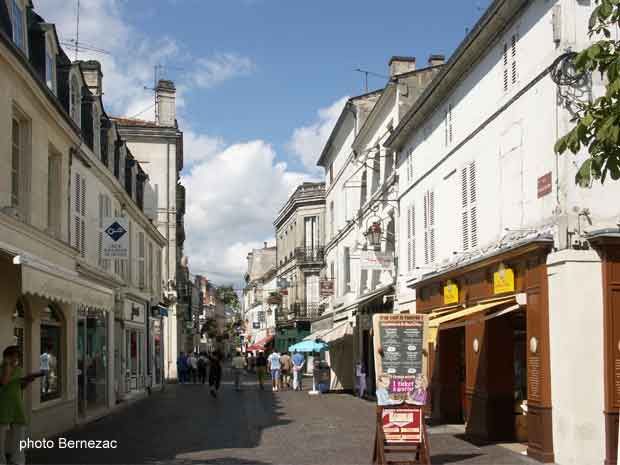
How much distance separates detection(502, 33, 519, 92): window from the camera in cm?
1520

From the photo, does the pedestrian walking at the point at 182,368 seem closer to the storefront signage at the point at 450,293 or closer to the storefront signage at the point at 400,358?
the storefront signage at the point at 450,293

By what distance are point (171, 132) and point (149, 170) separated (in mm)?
2257

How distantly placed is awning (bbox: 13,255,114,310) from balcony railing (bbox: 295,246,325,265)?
130 ft

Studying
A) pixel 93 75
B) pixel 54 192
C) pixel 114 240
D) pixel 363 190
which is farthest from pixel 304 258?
pixel 54 192

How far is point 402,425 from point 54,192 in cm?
919

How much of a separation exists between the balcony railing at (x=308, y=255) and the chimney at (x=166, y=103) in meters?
12.9

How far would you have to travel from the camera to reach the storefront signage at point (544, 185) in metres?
13.5

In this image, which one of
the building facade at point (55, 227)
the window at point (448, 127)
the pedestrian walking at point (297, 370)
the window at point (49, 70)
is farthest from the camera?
the pedestrian walking at point (297, 370)

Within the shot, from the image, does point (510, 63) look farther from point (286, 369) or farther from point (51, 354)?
point (286, 369)

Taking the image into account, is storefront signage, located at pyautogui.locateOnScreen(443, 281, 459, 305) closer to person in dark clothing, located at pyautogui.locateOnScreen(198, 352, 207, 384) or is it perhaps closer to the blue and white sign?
the blue and white sign

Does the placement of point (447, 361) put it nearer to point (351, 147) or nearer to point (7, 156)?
point (7, 156)

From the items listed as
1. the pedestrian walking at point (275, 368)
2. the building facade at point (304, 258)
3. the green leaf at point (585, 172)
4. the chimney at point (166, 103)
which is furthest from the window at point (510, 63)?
the building facade at point (304, 258)

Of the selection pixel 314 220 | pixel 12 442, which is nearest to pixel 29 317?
pixel 12 442

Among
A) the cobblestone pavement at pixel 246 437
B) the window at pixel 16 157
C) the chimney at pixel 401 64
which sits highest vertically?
the chimney at pixel 401 64
